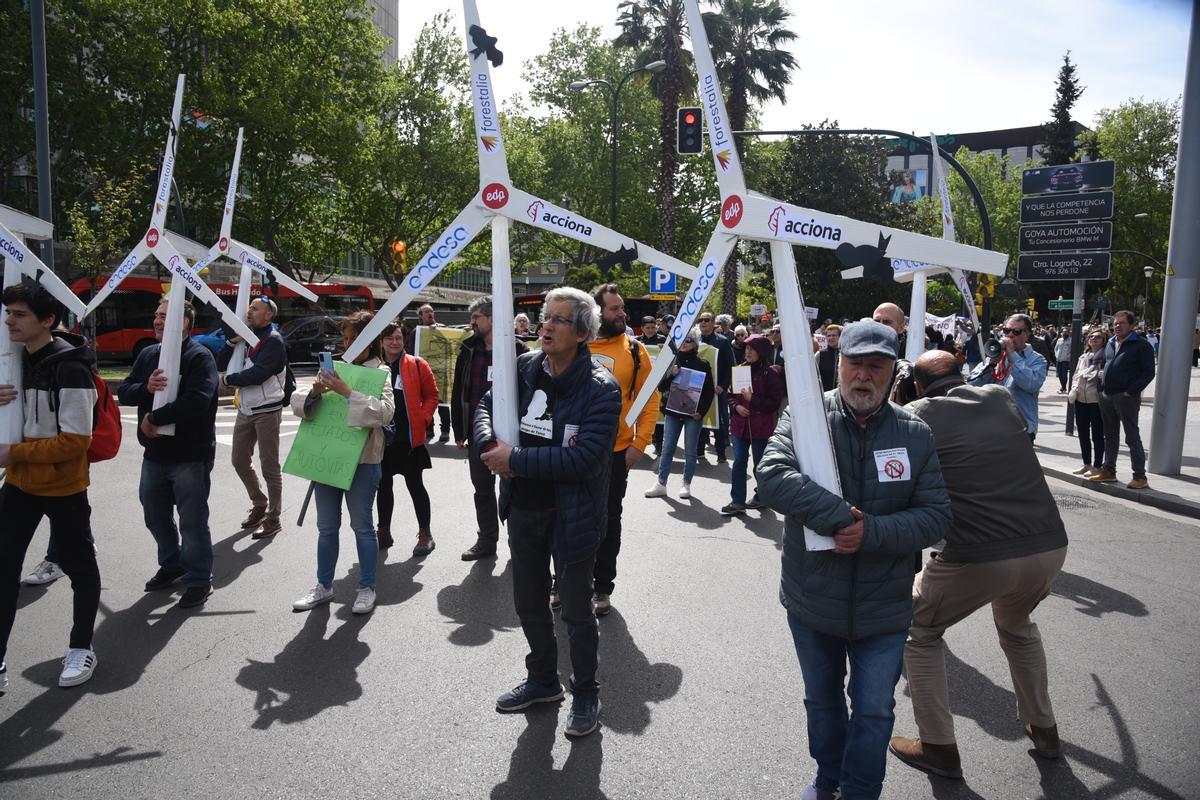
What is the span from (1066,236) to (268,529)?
41.1 ft

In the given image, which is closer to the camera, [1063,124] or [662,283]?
[662,283]

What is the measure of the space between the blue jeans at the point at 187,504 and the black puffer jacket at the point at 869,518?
366 cm

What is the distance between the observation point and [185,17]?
25.3 meters

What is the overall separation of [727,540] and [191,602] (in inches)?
153

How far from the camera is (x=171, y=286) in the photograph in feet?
16.3

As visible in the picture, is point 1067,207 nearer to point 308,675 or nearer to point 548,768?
point 548,768

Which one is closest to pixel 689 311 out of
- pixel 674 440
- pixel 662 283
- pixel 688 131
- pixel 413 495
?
pixel 413 495

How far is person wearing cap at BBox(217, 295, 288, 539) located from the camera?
6379 mm

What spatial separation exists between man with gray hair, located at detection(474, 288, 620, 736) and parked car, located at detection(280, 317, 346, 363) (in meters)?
26.8

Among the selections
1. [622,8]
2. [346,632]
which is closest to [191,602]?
[346,632]

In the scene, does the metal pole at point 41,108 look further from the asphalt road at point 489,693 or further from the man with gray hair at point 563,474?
the man with gray hair at point 563,474

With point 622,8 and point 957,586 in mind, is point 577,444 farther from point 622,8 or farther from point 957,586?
point 622,8

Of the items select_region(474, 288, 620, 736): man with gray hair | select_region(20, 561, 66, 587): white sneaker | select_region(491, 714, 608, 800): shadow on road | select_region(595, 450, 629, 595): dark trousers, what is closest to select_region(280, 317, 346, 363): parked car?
select_region(20, 561, 66, 587): white sneaker

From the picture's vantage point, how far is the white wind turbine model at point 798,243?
2.71m
